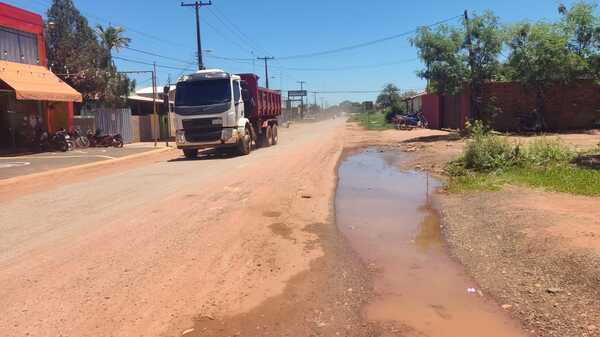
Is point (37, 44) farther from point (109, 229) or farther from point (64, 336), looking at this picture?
point (64, 336)

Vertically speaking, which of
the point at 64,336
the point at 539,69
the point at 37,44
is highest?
the point at 37,44

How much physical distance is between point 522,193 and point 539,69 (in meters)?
17.1

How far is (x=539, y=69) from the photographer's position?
77.9ft

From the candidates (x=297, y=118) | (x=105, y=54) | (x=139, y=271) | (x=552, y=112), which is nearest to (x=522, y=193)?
(x=139, y=271)

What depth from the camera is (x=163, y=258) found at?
5.84 meters

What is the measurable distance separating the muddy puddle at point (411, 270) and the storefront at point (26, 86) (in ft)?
53.7

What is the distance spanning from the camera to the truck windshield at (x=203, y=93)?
742 inches

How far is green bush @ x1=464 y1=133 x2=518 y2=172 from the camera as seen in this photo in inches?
486

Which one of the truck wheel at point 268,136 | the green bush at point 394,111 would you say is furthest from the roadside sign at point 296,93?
the truck wheel at point 268,136

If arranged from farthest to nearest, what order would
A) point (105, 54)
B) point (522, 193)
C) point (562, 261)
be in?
point (105, 54)
point (522, 193)
point (562, 261)

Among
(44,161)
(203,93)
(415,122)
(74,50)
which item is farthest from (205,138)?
(74,50)

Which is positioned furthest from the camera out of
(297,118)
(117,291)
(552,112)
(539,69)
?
(297,118)

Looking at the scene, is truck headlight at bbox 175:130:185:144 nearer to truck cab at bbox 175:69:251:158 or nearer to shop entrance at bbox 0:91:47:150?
truck cab at bbox 175:69:251:158

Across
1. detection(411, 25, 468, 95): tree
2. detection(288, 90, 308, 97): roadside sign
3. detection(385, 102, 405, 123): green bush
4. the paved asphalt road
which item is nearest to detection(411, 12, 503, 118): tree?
detection(411, 25, 468, 95): tree
